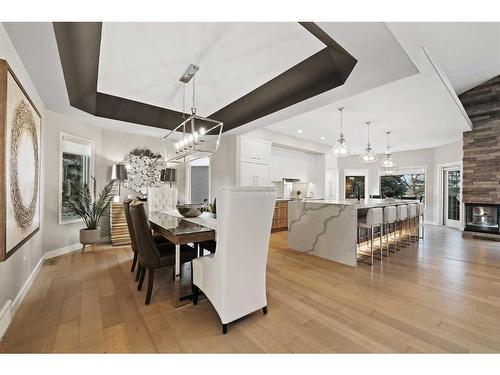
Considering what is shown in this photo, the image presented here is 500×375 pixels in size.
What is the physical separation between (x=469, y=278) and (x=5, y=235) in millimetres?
4847

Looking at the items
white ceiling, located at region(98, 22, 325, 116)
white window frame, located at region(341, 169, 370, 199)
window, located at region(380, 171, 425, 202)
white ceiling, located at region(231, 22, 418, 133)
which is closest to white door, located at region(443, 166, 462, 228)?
window, located at region(380, 171, 425, 202)

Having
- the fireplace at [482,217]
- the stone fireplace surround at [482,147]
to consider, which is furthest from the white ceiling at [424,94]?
the fireplace at [482,217]

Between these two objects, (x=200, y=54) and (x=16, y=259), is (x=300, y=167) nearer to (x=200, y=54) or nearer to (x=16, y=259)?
(x=200, y=54)

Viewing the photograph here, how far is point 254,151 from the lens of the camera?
18.0 feet

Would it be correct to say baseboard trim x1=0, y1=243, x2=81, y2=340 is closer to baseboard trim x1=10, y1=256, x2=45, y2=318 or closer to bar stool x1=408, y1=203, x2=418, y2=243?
baseboard trim x1=10, y1=256, x2=45, y2=318

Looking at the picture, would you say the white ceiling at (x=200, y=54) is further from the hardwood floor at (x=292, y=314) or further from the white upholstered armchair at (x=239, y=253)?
the hardwood floor at (x=292, y=314)

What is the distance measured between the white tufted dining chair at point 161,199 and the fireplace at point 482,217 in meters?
6.89

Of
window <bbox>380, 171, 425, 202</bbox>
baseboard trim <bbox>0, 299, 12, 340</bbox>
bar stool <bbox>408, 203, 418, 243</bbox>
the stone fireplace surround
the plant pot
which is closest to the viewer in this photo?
baseboard trim <bbox>0, 299, 12, 340</bbox>

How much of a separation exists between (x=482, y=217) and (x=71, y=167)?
29.6 ft

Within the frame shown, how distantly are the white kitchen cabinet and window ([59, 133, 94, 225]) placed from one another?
3.14m

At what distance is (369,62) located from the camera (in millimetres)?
2244

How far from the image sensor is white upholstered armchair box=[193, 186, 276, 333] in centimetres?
157
